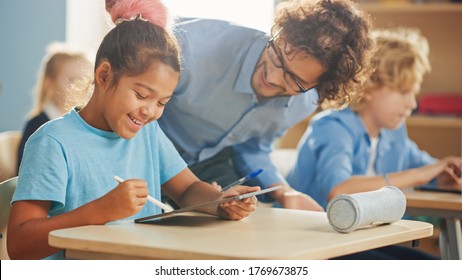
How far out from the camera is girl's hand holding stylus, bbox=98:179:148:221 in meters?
1.06

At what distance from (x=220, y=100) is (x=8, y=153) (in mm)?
400

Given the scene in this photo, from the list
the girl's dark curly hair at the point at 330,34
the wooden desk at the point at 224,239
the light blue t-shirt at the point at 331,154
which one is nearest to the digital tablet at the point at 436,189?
the light blue t-shirt at the point at 331,154

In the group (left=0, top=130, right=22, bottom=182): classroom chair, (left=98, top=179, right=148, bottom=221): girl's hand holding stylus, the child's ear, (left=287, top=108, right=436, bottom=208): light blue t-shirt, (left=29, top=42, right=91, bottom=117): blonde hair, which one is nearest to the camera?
(left=98, top=179, right=148, bottom=221): girl's hand holding stylus

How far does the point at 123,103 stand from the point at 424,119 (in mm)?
2109

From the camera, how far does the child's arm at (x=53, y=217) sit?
1.06 metres

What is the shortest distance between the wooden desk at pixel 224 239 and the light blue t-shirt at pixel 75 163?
88 millimetres

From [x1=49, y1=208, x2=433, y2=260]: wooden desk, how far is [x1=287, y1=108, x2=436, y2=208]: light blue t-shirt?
0.72 meters

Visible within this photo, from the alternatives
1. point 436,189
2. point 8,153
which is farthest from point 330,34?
point 436,189

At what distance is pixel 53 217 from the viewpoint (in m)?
1.10

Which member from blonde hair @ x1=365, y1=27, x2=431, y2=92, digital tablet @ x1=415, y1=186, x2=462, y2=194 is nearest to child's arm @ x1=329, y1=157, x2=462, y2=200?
digital tablet @ x1=415, y1=186, x2=462, y2=194

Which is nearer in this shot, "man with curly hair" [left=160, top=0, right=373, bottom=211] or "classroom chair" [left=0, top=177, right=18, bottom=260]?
"classroom chair" [left=0, top=177, right=18, bottom=260]

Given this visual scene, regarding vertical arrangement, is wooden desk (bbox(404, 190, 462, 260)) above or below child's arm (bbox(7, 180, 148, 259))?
below

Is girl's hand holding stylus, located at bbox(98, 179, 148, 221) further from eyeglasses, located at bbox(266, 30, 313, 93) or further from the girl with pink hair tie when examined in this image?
eyeglasses, located at bbox(266, 30, 313, 93)
